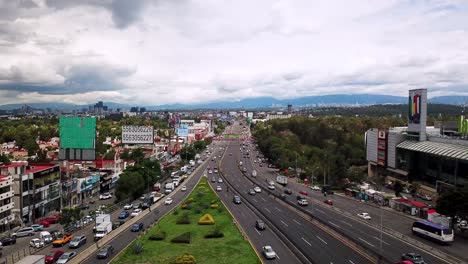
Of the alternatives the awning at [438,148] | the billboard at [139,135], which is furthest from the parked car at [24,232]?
the awning at [438,148]

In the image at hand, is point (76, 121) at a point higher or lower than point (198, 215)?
higher

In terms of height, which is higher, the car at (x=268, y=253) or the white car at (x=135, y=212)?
the car at (x=268, y=253)

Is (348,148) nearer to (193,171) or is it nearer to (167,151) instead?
(193,171)

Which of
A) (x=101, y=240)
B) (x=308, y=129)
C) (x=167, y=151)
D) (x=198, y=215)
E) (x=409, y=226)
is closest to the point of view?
(x=101, y=240)

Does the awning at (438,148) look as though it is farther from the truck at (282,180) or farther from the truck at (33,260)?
the truck at (33,260)

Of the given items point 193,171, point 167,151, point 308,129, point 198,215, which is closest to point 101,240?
point 198,215
